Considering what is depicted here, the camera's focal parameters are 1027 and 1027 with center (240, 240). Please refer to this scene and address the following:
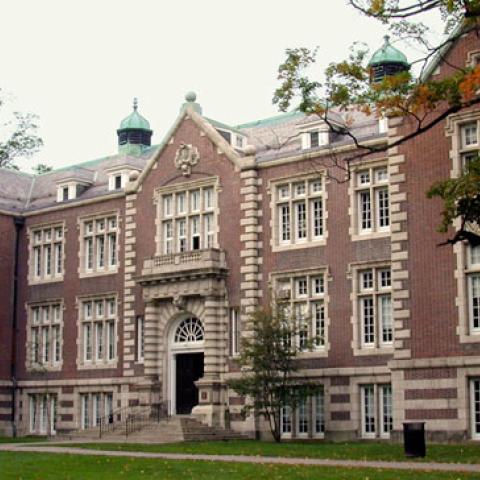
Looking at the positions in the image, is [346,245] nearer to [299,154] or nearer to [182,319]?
[299,154]

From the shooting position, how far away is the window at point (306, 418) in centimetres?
3834

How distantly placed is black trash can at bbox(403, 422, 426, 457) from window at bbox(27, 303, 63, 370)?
25281mm

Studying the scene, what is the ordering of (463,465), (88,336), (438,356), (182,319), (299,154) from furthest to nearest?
1. (88,336)
2. (182,319)
3. (299,154)
4. (438,356)
5. (463,465)

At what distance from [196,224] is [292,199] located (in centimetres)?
502

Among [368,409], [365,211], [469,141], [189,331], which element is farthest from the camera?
[189,331]

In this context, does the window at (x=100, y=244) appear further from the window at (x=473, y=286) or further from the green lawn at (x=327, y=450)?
the window at (x=473, y=286)

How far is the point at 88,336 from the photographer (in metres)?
47.9

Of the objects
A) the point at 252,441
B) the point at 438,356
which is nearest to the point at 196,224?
the point at 252,441

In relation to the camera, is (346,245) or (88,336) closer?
A: (346,245)

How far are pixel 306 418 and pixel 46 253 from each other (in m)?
18.2

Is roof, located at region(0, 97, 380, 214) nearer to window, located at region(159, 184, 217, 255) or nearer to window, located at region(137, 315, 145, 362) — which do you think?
window, located at region(159, 184, 217, 255)

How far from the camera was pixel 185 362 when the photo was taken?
4288cm

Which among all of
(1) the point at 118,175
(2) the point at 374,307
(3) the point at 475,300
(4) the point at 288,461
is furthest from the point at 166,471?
(1) the point at 118,175

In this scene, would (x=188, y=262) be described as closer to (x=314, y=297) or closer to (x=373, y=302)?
(x=314, y=297)
